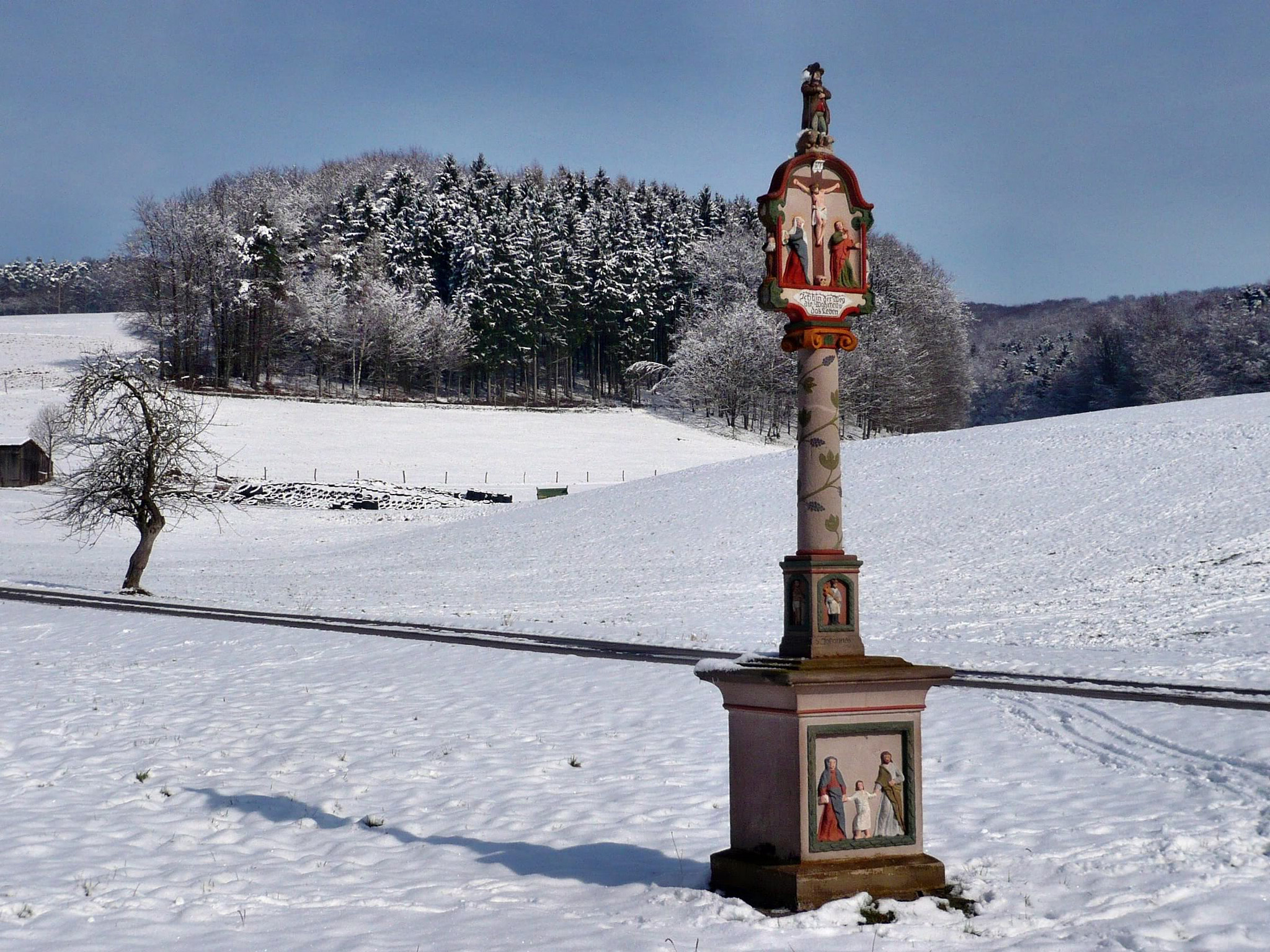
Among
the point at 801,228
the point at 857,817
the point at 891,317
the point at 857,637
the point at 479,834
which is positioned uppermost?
the point at 891,317

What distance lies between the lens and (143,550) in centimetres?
3412

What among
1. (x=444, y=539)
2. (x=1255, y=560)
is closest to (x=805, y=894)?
(x=1255, y=560)

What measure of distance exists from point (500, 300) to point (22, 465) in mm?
52709

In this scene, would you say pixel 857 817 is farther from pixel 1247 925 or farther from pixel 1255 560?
pixel 1255 560

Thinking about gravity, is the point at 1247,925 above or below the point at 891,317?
below

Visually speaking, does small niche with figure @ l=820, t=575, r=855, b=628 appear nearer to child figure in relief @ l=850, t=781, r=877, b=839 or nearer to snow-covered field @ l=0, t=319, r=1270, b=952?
child figure in relief @ l=850, t=781, r=877, b=839

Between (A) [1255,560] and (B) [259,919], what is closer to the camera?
(B) [259,919]

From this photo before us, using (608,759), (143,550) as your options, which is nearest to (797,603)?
(608,759)

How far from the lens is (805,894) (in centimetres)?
783

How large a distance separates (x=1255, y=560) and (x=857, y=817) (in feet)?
75.1

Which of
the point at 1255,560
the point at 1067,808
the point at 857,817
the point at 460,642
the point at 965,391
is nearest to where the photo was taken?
the point at 857,817

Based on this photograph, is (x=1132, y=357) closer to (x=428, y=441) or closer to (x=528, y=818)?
(x=428, y=441)

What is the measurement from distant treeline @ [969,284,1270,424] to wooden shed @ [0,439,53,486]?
7937 cm

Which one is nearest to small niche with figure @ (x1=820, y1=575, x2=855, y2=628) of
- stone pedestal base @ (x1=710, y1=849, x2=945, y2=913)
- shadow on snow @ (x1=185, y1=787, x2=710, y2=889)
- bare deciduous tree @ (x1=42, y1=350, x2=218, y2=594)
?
stone pedestal base @ (x1=710, y1=849, x2=945, y2=913)
